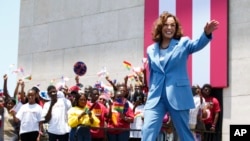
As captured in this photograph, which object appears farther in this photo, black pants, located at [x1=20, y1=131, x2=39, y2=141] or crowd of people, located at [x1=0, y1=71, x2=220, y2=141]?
black pants, located at [x1=20, y1=131, x2=39, y2=141]

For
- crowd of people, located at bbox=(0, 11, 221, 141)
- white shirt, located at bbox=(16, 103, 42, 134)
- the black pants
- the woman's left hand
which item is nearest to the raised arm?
crowd of people, located at bbox=(0, 11, 221, 141)

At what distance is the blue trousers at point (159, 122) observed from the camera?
6391 millimetres

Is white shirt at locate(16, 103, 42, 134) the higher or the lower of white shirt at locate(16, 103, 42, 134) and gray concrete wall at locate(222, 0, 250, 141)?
the lower

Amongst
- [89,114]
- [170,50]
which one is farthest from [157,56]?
[89,114]

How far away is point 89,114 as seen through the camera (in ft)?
34.5

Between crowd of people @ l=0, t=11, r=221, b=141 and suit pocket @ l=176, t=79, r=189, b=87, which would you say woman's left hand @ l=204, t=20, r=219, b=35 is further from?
crowd of people @ l=0, t=11, r=221, b=141

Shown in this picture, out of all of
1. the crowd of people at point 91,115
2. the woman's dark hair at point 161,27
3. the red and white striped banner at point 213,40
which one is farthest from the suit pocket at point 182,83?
the red and white striped banner at point 213,40

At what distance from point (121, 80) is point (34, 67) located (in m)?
3.61

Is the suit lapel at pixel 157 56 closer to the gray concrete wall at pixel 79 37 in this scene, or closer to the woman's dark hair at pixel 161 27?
the woman's dark hair at pixel 161 27

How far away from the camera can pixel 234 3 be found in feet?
45.1

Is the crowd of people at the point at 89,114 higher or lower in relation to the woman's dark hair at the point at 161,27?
lower

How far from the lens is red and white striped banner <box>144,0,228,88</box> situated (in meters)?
13.7

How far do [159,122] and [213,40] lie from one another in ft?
25.3

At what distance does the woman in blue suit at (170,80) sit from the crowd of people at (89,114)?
11.6 feet
